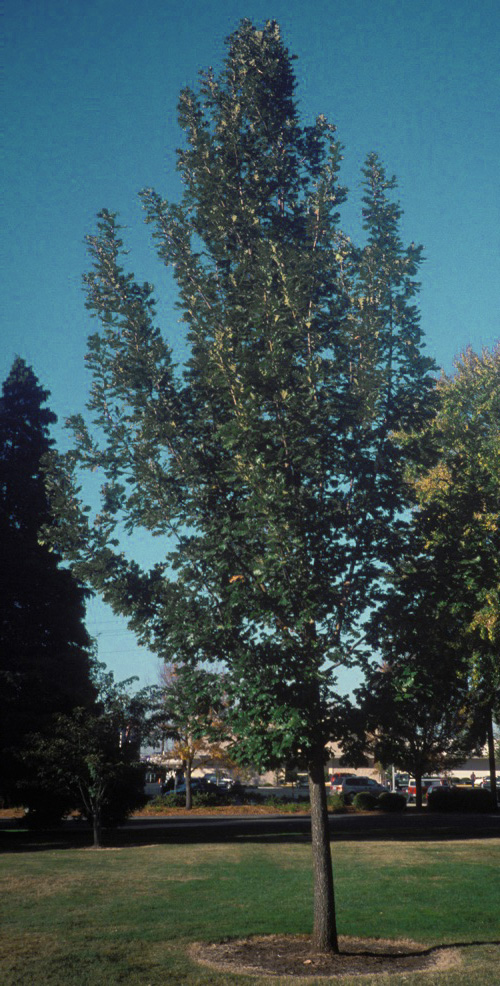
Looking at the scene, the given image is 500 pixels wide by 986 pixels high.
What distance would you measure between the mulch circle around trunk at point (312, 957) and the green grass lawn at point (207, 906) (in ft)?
1.01

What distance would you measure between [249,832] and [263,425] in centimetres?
2358

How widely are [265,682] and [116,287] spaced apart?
202 inches

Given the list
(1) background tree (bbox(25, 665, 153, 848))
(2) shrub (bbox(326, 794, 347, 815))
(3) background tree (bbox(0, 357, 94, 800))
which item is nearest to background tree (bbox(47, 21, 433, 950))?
(1) background tree (bbox(25, 665, 153, 848))

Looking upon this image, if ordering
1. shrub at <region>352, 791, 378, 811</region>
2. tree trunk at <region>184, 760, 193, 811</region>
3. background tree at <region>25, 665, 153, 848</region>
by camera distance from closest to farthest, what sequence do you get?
background tree at <region>25, 665, 153, 848</region> → shrub at <region>352, 791, 378, 811</region> → tree trunk at <region>184, 760, 193, 811</region>

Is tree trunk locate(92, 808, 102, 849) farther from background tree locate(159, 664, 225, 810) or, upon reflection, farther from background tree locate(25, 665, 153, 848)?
background tree locate(159, 664, 225, 810)

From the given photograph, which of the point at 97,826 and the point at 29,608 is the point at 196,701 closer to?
the point at 97,826

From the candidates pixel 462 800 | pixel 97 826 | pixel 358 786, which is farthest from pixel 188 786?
pixel 97 826

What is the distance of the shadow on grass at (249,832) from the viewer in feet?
84.4

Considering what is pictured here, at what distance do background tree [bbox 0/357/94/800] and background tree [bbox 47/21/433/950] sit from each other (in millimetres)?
19244

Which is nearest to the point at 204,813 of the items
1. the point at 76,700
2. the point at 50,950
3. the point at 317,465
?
the point at 76,700

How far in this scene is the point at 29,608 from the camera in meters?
31.7

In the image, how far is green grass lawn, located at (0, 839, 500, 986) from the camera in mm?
8711

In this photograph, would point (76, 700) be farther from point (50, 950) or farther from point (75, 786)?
point (50, 950)

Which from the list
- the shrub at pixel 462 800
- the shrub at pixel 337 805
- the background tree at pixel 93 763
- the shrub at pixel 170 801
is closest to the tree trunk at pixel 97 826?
the background tree at pixel 93 763
